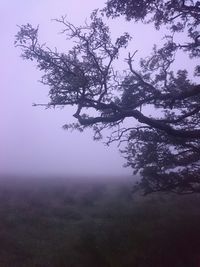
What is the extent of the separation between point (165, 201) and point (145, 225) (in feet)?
31.6

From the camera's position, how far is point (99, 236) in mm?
15289

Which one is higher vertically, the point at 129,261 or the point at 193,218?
the point at 193,218

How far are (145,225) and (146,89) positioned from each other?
6.49m

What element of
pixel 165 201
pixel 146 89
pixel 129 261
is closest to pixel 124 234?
pixel 129 261

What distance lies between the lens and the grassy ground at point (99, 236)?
12.0 m

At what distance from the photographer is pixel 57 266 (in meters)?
11.5

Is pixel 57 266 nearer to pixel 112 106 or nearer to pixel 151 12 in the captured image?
pixel 112 106

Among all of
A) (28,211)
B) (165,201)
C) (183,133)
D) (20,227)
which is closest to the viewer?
(183,133)

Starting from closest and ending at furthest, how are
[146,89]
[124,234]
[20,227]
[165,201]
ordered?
[146,89] → [124,234] → [20,227] → [165,201]

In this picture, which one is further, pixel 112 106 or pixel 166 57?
pixel 166 57

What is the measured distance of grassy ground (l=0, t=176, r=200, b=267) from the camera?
12039 mm

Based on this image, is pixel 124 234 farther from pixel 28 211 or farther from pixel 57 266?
pixel 28 211

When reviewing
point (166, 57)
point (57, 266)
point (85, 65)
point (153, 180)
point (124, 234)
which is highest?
point (166, 57)

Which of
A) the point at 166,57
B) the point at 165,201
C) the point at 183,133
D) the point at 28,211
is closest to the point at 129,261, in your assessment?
the point at 183,133
